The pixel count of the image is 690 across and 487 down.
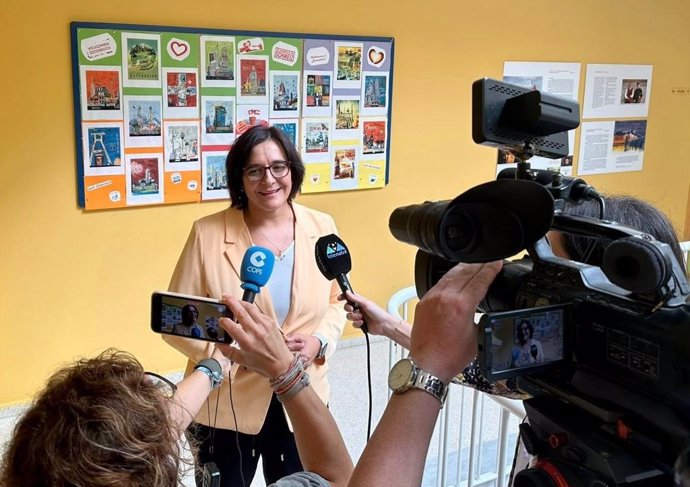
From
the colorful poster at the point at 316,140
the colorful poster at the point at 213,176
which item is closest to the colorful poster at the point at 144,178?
the colorful poster at the point at 213,176

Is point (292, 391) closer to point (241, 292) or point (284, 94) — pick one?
point (241, 292)

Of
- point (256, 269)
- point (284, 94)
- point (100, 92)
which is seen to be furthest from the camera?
point (284, 94)

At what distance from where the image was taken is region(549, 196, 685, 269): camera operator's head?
1209mm

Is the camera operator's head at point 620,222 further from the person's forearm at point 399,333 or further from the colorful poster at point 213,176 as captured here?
the colorful poster at point 213,176

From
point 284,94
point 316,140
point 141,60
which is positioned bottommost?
point 316,140

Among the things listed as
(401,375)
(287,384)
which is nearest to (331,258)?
(287,384)

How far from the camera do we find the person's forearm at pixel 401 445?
32.3 inches

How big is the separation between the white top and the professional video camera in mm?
1037

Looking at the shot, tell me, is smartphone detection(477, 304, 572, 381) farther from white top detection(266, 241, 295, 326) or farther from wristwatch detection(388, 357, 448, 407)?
white top detection(266, 241, 295, 326)

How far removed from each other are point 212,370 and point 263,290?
42cm

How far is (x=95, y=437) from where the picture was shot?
2.86ft

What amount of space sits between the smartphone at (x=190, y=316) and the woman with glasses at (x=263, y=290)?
1.29ft

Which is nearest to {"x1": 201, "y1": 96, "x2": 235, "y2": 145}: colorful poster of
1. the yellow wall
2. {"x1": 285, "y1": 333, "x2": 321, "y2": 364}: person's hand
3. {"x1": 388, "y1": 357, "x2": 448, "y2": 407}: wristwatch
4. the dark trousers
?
the yellow wall

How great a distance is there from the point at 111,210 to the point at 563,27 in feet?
10.0
